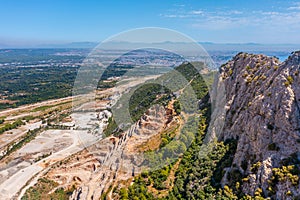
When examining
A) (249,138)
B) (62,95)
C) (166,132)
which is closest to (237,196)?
(249,138)

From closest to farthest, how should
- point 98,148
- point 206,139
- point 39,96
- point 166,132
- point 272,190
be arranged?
point 272,190
point 206,139
point 166,132
point 98,148
point 39,96

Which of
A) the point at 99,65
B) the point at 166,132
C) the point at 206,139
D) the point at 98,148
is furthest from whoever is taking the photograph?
the point at 99,65

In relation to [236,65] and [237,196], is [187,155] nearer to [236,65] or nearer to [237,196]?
[237,196]

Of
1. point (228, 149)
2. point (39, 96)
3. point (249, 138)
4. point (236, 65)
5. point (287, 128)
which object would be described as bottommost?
point (39, 96)

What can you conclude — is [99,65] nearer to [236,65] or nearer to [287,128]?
[236,65]

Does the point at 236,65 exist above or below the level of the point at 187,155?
above

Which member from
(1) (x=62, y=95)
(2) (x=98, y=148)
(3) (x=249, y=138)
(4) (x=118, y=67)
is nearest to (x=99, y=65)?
(4) (x=118, y=67)

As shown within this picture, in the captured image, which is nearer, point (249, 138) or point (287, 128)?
point (287, 128)
